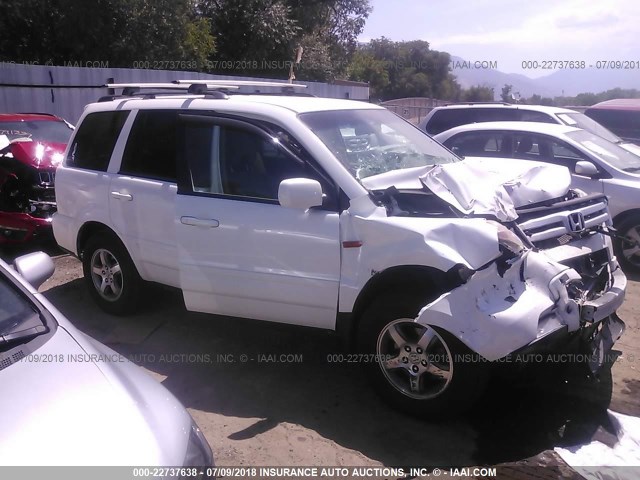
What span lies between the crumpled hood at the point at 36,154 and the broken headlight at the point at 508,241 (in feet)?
18.9

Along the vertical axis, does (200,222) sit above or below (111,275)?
above

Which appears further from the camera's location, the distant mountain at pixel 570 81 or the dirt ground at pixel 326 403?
the distant mountain at pixel 570 81

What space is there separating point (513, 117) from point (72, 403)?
805 centimetres

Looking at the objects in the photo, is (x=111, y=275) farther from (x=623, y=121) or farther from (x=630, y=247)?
(x=623, y=121)

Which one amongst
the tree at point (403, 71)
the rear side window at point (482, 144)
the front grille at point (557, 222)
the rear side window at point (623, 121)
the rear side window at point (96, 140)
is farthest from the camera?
the tree at point (403, 71)

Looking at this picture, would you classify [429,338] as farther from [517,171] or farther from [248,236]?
[517,171]

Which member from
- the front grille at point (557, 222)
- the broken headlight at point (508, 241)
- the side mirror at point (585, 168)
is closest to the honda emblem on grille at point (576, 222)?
the front grille at point (557, 222)

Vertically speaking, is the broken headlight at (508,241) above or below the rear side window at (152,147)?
below

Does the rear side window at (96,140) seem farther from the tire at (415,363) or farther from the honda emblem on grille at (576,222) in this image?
the honda emblem on grille at (576,222)

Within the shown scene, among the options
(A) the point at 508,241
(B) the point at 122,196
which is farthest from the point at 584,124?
(B) the point at 122,196

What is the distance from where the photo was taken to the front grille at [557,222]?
3805 millimetres

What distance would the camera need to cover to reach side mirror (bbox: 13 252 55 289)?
3.08 meters

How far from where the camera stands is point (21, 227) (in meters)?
7.15

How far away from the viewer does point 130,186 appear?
15.9 ft
